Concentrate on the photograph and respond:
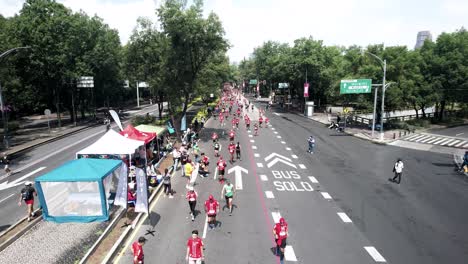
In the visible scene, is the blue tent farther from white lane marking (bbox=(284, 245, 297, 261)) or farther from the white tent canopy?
white lane marking (bbox=(284, 245, 297, 261))

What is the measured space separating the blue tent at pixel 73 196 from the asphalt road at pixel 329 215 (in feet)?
7.64

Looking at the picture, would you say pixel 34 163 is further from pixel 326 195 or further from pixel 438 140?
pixel 438 140

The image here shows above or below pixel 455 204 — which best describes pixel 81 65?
above

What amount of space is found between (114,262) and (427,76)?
154 feet

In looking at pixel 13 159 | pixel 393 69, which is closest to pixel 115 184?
pixel 13 159

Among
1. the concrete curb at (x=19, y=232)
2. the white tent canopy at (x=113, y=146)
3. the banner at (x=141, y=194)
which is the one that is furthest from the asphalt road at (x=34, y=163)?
the banner at (x=141, y=194)

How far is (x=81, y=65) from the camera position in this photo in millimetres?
44625

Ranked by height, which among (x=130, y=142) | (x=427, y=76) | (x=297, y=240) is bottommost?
(x=297, y=240)

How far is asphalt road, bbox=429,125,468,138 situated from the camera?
38787 mm

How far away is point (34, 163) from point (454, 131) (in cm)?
4766

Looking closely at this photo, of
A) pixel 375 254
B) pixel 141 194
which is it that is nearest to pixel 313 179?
pixel 375 254

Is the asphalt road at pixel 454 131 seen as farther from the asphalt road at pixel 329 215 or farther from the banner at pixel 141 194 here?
the banner at pixel 141 194

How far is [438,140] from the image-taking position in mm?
35219

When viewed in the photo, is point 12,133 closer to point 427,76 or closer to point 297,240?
point 297,240
